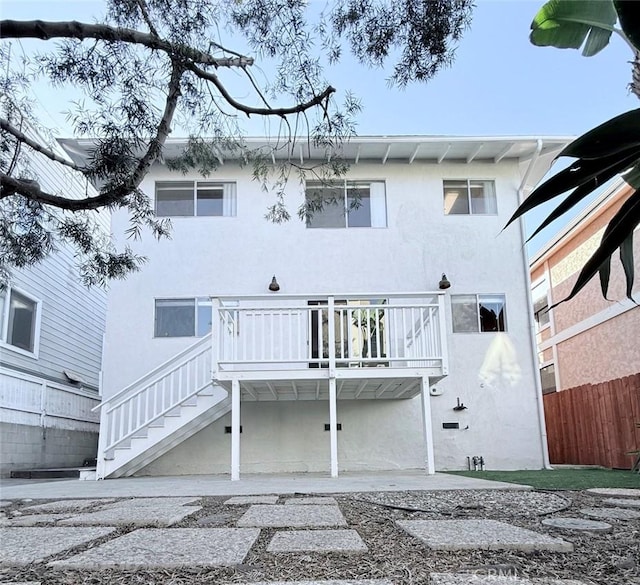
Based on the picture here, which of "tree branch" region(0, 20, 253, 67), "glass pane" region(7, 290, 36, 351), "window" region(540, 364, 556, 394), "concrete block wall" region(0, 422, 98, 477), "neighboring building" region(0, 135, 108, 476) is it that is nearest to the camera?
"tree branch" region(0, 20, 253, 67)

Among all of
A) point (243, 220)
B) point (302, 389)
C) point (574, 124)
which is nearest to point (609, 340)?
point (574, 124)

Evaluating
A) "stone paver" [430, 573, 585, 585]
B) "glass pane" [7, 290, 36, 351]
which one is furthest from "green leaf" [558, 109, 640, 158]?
"glass pane" [7, 290, 36, 351]

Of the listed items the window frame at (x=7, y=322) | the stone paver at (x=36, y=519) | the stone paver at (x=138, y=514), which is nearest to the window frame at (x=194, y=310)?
the window frame at (x=7, y=322)

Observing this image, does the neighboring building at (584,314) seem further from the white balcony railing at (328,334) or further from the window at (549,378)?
the white balcony railing at (328,334)

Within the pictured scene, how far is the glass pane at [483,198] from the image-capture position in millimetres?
9914

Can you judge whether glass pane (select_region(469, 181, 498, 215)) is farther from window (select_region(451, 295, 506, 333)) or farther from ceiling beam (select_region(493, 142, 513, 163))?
window (select_region(451, 295, 506, 333))

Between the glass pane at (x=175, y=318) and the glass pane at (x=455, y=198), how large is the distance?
190 inches

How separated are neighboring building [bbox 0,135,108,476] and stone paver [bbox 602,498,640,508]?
7.06 metres

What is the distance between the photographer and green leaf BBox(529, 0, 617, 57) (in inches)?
137

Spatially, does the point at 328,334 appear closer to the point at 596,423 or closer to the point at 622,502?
the point at 622,502

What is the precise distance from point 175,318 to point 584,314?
384 inches

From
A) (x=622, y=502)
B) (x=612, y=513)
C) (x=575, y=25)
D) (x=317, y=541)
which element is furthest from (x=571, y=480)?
(x=317, y=541)

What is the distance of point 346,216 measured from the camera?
977 cm

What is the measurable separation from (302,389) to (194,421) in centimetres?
169
